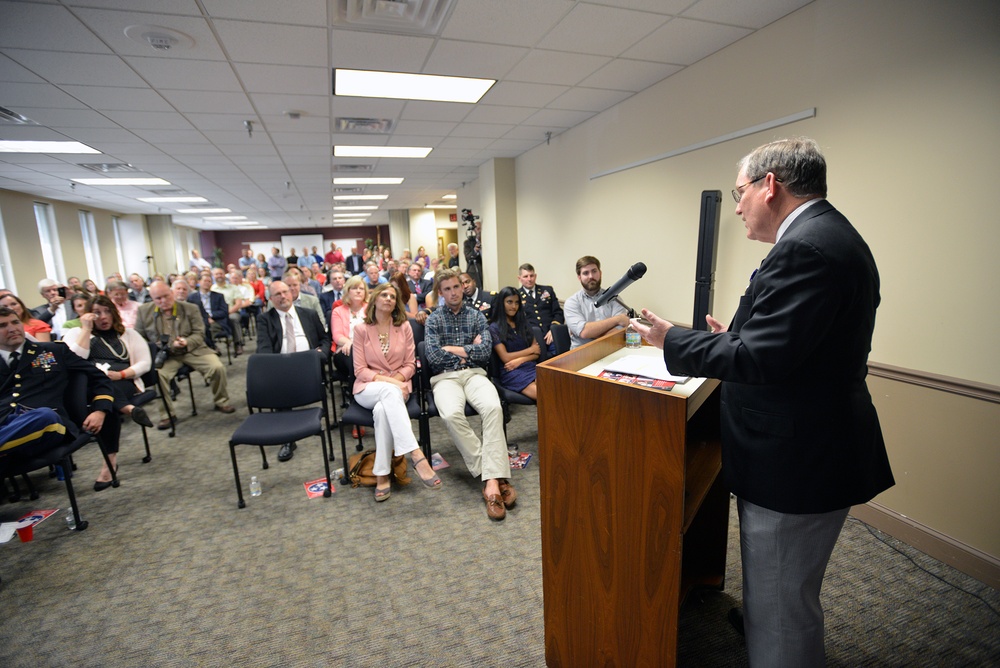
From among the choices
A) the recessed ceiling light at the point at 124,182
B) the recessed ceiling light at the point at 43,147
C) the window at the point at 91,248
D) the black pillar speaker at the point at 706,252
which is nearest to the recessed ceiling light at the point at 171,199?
the recessed ceiling light at the point at 124,182

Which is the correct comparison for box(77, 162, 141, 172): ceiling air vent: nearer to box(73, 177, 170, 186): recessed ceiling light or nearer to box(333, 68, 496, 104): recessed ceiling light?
box(73, 177, 170, 186): recessed ceiling light

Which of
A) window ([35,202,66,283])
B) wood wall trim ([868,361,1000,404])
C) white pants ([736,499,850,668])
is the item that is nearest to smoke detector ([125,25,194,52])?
white pants ([736,499,850,668])

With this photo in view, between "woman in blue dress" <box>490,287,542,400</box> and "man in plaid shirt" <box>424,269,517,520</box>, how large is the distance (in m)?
0.19

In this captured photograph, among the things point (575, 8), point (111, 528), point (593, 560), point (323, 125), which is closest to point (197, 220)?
point (323, 125)

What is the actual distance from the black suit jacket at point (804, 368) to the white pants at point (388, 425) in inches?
85.1

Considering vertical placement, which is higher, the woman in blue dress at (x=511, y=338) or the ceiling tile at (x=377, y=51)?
the ceiling tile at (x=377, y=51)

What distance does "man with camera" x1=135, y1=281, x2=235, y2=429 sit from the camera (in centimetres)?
440

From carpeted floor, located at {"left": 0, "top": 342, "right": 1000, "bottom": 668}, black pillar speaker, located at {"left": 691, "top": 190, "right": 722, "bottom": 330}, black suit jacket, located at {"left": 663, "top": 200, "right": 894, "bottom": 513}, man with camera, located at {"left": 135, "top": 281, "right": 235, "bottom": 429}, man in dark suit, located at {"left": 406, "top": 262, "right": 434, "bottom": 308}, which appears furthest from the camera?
man in dark suit, located at {"left": 406, "top": 262, "right": 434, "bottom": 308}

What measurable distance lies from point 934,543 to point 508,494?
228cm

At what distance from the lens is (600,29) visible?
2.87 metres

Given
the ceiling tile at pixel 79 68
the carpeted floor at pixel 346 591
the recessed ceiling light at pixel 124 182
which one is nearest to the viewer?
the carpeted floor at pixel 346 591

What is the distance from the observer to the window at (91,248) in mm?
11047

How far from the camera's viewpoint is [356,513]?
112 inches

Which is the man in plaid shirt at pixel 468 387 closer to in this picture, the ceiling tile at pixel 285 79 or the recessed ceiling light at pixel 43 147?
the ceiling tile at pixel 285 79
